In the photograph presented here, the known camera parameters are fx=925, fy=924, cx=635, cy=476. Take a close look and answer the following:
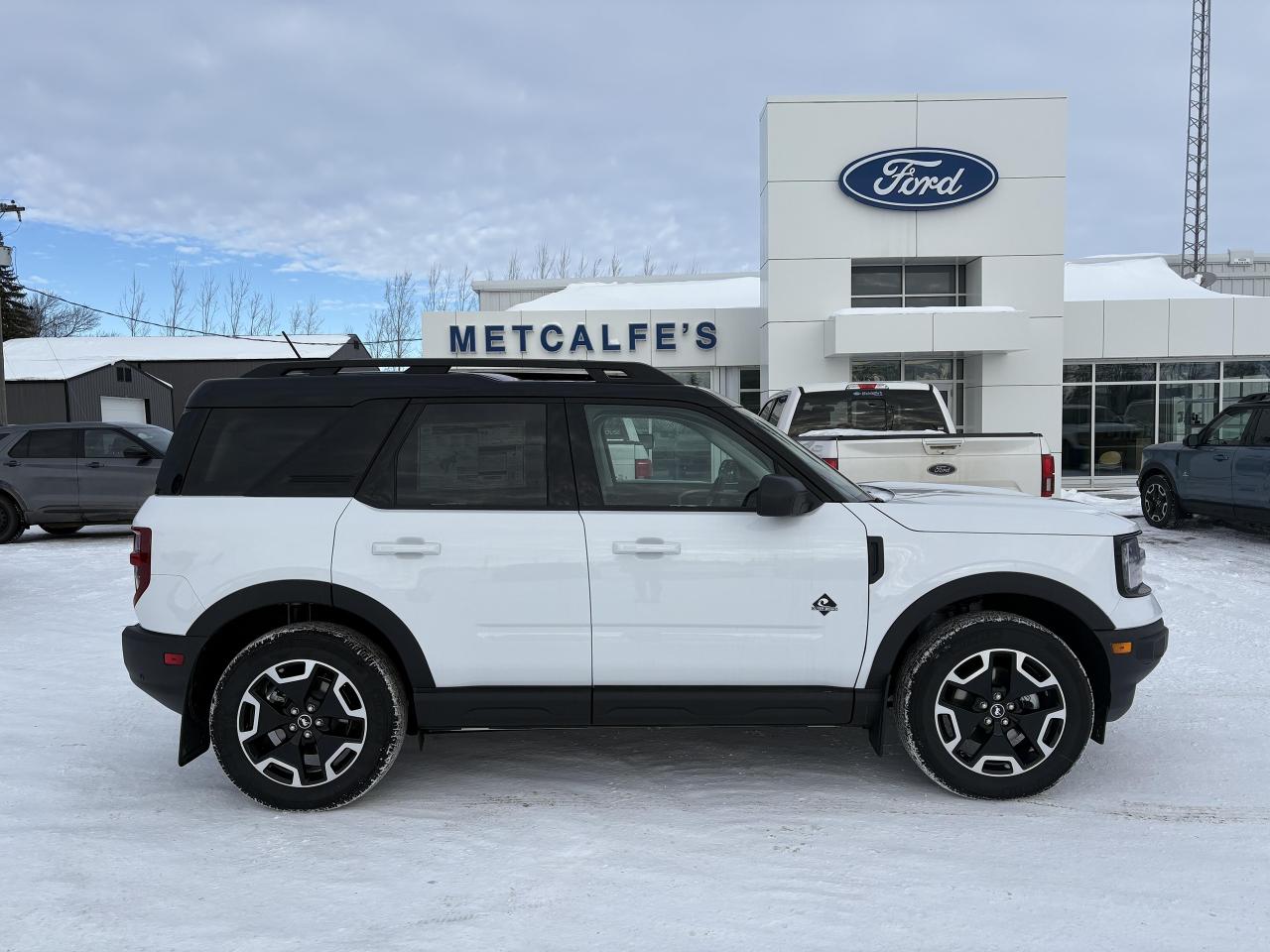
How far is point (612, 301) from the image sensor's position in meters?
24.4

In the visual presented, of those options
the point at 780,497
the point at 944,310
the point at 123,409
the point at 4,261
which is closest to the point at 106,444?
the point at 4,261

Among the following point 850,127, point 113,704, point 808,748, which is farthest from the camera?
point 850,127

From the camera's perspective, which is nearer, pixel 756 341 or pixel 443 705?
pixel 443 705

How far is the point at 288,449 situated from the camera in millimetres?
3889

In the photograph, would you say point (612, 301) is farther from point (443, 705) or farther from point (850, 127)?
point (443, 705)

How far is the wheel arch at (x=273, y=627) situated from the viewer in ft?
12.4

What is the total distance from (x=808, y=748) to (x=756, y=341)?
16.3 meters

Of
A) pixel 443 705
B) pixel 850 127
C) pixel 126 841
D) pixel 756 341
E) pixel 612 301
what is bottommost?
pixel 126 841

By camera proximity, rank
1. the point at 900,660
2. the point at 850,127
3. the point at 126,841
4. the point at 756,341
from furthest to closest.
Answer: the point at 756,341 < the point at 850,127 < the point at 900,660 < the point at 126,841

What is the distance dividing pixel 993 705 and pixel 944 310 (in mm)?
15340

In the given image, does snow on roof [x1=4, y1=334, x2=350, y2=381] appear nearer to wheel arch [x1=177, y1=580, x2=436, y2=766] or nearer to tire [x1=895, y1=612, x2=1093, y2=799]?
wheel arch [x1=177, y1=580, x2=436, y2=766]

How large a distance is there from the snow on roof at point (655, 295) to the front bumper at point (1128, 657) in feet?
61.5

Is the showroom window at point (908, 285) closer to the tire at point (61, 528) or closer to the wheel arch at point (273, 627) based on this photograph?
the tire at point (61, 528)

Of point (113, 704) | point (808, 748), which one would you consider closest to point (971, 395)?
point (808, 748)
